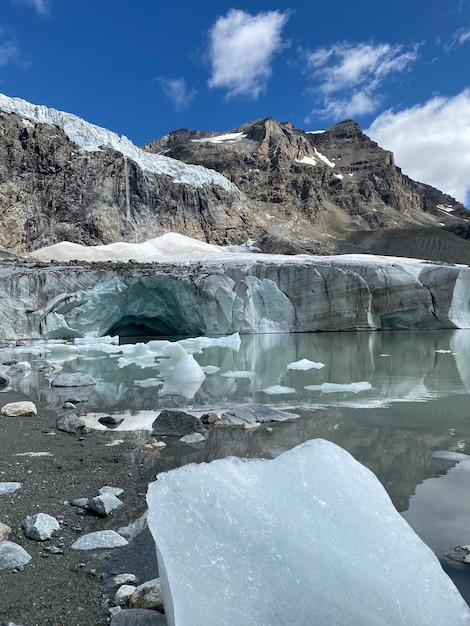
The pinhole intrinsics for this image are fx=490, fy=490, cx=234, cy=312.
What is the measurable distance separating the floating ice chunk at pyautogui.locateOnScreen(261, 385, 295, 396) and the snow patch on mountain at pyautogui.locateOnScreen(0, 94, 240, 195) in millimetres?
34995

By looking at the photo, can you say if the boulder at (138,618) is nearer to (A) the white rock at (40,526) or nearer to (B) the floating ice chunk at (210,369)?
(A) the white rock at (40,526)

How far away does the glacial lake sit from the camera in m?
2.49

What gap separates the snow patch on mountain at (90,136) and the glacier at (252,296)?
2062 cm

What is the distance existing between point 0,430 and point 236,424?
6.23 ft

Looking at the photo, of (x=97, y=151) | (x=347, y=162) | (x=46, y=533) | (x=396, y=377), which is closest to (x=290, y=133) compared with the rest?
(x=347, y=162)

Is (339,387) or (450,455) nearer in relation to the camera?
(450,455)

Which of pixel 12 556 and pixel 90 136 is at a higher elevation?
pixel 90 136

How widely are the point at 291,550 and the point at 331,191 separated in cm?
7351

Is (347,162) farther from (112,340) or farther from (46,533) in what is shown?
(46,533)

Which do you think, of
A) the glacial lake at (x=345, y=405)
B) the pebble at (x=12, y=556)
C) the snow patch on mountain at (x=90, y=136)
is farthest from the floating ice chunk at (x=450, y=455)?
the snow patch on mountain at (x=90, y=136)

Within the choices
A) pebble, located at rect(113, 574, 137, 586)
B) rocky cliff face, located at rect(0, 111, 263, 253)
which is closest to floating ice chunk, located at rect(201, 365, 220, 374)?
pebble, located at rect(113, 574, 137, 586)

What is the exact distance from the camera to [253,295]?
19250mm

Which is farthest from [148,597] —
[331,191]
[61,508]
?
[331,191]

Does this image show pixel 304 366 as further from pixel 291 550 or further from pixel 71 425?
pixel 291 550
